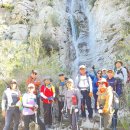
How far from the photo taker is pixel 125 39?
629 inches

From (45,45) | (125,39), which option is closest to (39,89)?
(125,39)

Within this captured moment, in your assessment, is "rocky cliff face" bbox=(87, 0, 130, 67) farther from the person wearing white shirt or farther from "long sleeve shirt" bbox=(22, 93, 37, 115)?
"long sleeve shirt" bbox=(22, 93, 37, 115)

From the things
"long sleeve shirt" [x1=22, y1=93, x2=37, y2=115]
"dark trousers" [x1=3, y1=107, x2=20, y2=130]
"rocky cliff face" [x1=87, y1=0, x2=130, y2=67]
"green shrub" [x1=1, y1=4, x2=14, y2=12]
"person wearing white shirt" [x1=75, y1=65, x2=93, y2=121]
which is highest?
"green shrub" [x1=1, y1=4, x2=14, y2=12]

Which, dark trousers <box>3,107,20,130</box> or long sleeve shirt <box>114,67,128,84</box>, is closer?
dark trousers <box>3,107,20,130</box>

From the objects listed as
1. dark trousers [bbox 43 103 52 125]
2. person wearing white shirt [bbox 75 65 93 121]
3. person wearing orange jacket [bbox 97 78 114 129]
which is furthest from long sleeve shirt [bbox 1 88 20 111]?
person wearing orange jacket [bbox 97 78 114 129]

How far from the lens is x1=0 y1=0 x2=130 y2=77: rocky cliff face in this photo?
52.7 ft

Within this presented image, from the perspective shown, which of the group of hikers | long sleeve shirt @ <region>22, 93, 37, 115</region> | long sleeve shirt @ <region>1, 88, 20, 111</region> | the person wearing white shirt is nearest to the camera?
the group of hikers

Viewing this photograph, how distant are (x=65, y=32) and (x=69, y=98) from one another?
991cm

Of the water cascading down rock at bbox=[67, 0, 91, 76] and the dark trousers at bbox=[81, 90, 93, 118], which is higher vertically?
the water cascading down rock at bbox=[67, 0, 91, 76]

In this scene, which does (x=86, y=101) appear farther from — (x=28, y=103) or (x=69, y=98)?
(x=28, y=103)

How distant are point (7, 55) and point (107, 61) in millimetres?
4997

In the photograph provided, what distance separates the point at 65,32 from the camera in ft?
65.8

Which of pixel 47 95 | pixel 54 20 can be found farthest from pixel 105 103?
pixel 54 20

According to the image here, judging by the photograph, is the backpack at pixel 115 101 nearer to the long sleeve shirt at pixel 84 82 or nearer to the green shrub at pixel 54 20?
the long sleeve shirt at pixel 84 82
